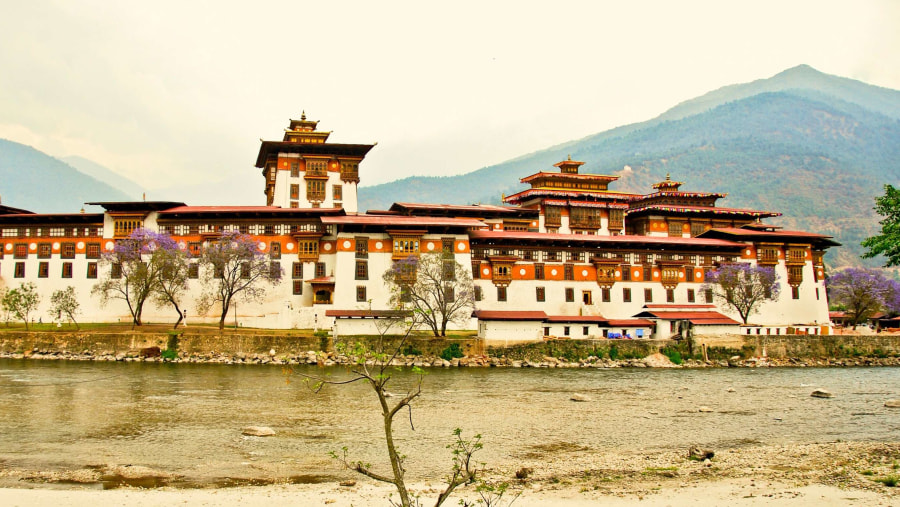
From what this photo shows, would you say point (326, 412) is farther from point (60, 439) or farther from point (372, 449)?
point (60, 439)

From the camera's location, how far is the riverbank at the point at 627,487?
18.7 metres

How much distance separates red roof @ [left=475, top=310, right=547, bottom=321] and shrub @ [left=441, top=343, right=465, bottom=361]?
10.7 ft

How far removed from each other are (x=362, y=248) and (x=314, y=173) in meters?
14.6

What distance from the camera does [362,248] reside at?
2441 inches

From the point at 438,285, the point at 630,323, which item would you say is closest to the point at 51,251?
the point at 438,285

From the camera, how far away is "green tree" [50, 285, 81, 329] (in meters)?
58.8

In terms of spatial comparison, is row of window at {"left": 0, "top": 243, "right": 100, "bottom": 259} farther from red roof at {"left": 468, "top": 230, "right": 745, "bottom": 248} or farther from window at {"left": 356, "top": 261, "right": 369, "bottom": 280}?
window at {"left": 356, "top": 261, "right": 369, "bottom": 280}

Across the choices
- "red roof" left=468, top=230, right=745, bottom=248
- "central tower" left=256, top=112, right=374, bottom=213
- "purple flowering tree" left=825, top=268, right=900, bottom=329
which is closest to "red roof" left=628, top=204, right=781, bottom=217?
"red roof" left=468, top=230, right=745, bottom=248

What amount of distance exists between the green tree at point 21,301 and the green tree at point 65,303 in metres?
1.39

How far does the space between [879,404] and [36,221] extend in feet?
207

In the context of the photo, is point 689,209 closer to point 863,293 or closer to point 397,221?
point 863,293

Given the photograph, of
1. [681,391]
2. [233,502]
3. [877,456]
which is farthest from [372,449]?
[681,391]

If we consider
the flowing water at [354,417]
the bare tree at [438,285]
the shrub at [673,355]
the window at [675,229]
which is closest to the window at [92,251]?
the flowing water at [354,417]

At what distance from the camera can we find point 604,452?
25797 mm
